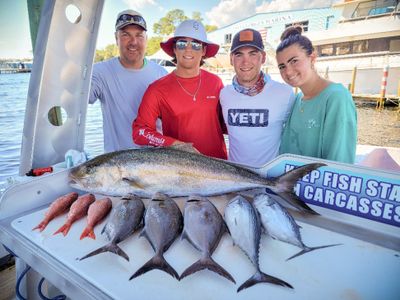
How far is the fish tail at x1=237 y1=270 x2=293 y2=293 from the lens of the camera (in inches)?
42.9

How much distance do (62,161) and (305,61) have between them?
7.34ft

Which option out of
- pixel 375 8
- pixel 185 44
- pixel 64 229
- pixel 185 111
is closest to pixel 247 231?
pixel 64 229

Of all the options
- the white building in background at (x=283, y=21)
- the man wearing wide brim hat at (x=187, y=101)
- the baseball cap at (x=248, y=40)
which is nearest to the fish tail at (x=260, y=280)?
the man wearing wide brim hat at (x=187, y=101)

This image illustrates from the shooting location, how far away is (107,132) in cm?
336

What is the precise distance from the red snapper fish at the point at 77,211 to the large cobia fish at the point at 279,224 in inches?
40.7

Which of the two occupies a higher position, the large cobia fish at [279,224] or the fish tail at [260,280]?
the large cobia fish at [279,224]

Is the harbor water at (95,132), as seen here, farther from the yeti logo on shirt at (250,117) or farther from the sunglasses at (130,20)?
the yeti logo on shirt at (250,117)

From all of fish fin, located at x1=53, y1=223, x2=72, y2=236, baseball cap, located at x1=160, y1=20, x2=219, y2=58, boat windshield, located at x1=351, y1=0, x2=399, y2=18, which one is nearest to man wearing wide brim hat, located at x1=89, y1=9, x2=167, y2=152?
baseball cap, located at x1=160, y1=20, x2=219, y2=58

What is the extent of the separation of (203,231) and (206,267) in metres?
0.22

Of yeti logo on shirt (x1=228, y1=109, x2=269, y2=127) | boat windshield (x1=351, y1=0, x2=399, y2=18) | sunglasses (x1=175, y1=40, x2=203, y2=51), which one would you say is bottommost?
yeti logo on shirt (x1=228, y1=109, x2=269, y2=127)

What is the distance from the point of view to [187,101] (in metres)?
2.71

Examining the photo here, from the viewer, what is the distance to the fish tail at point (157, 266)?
116cm

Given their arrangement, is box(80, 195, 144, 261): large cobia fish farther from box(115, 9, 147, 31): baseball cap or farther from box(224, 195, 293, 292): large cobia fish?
box(115, 9, 147, 31): baseball cap

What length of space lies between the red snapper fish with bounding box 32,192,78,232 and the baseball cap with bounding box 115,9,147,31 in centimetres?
212
